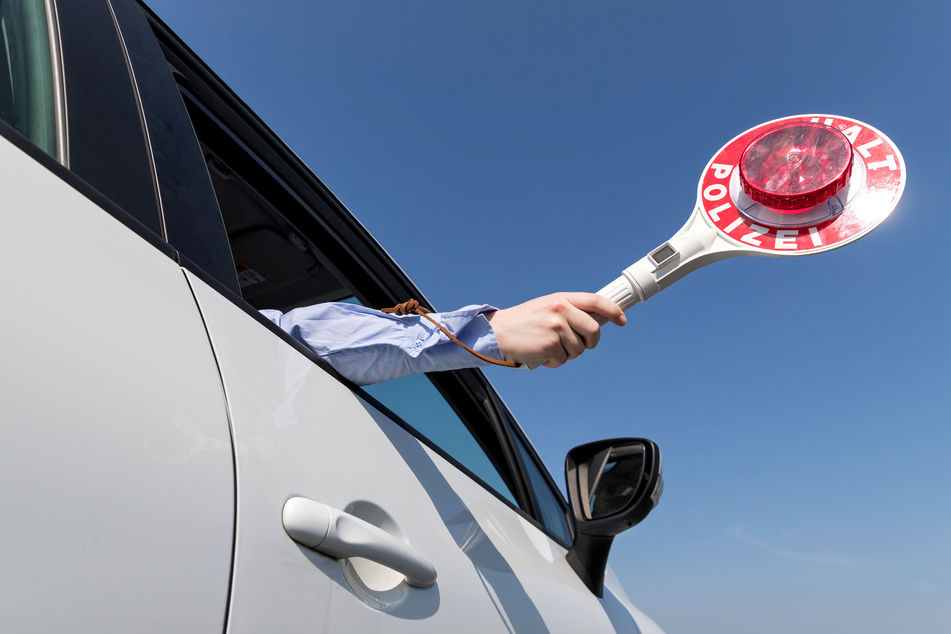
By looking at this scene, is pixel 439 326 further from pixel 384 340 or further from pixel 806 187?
pixel 806 187

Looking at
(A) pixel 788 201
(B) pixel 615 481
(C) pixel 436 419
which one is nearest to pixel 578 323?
(C) pixel 436 419

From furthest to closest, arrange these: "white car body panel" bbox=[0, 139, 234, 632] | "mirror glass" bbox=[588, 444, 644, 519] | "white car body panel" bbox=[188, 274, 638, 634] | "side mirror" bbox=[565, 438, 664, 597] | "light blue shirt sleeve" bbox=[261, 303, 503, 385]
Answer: "mirror glass" bbox=[588, 444, 644, 519]
"side mirror" bbox=[565, 438, 664, 597]
"light blue shirt sleeve" bbox=[261, 303, 503, 385]
"white car body panel" bbox=[188, 274, 638, 634]
"white car body panel" bbox=[0, 139, 234, 632]

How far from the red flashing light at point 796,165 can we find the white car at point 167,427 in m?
0.96

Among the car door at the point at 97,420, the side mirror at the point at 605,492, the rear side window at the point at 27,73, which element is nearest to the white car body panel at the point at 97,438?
the car door at the point at 97,420

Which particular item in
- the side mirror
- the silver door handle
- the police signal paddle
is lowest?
the silver door handle

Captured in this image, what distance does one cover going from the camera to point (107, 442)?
20.6 inches

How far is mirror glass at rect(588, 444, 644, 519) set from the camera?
5.75ft

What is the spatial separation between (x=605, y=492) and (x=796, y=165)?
1058mm

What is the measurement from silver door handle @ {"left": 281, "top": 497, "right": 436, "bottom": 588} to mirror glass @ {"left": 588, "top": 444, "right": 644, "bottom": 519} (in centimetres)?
108

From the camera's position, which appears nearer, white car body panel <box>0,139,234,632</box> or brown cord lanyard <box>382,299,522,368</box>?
white car body panel <box>0,139,234,632</box>

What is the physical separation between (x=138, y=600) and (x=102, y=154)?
1.79 ft

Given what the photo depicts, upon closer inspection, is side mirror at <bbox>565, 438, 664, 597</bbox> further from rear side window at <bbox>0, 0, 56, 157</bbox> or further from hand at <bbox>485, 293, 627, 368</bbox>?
rear side window at <bbox>0, 0, 56, 157</bbox>

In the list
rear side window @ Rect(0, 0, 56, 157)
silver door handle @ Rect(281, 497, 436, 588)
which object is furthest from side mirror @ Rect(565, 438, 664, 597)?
rear side window @ Rect(0, 0, 56, 157)

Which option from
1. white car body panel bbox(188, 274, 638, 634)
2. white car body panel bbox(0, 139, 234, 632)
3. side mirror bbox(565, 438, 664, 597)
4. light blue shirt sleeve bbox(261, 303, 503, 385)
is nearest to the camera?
white car body panel bbox(0, 139, 234, 632)
